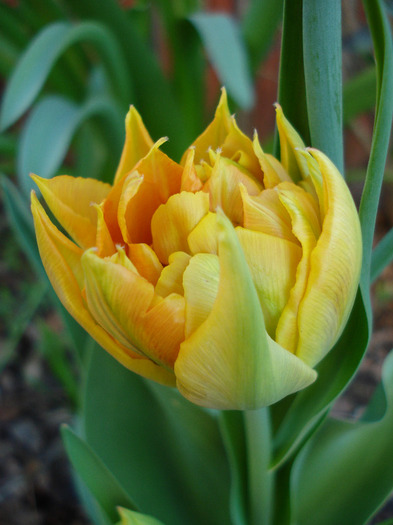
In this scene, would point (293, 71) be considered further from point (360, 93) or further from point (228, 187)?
point (360, 93)

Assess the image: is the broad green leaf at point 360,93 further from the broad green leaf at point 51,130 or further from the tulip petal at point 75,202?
the tulip petal at point 75,202

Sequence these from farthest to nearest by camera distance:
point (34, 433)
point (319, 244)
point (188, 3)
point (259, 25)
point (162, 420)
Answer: point (188, 3) < point (259, 25) < point (34, 433) < point (162, 420) < point (319, 244)

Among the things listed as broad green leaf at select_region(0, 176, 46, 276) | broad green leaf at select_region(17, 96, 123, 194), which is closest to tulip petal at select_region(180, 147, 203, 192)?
broad green leaf at select_region(0, 176, 46, 276)

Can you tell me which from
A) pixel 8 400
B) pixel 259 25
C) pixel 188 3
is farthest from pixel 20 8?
pixel 8 400

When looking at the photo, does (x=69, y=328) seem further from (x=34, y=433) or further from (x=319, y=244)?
(x=34, y=433)

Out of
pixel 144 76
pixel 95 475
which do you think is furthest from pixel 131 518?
pixel 144 76

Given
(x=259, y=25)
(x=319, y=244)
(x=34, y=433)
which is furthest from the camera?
(x=259, y=25)
